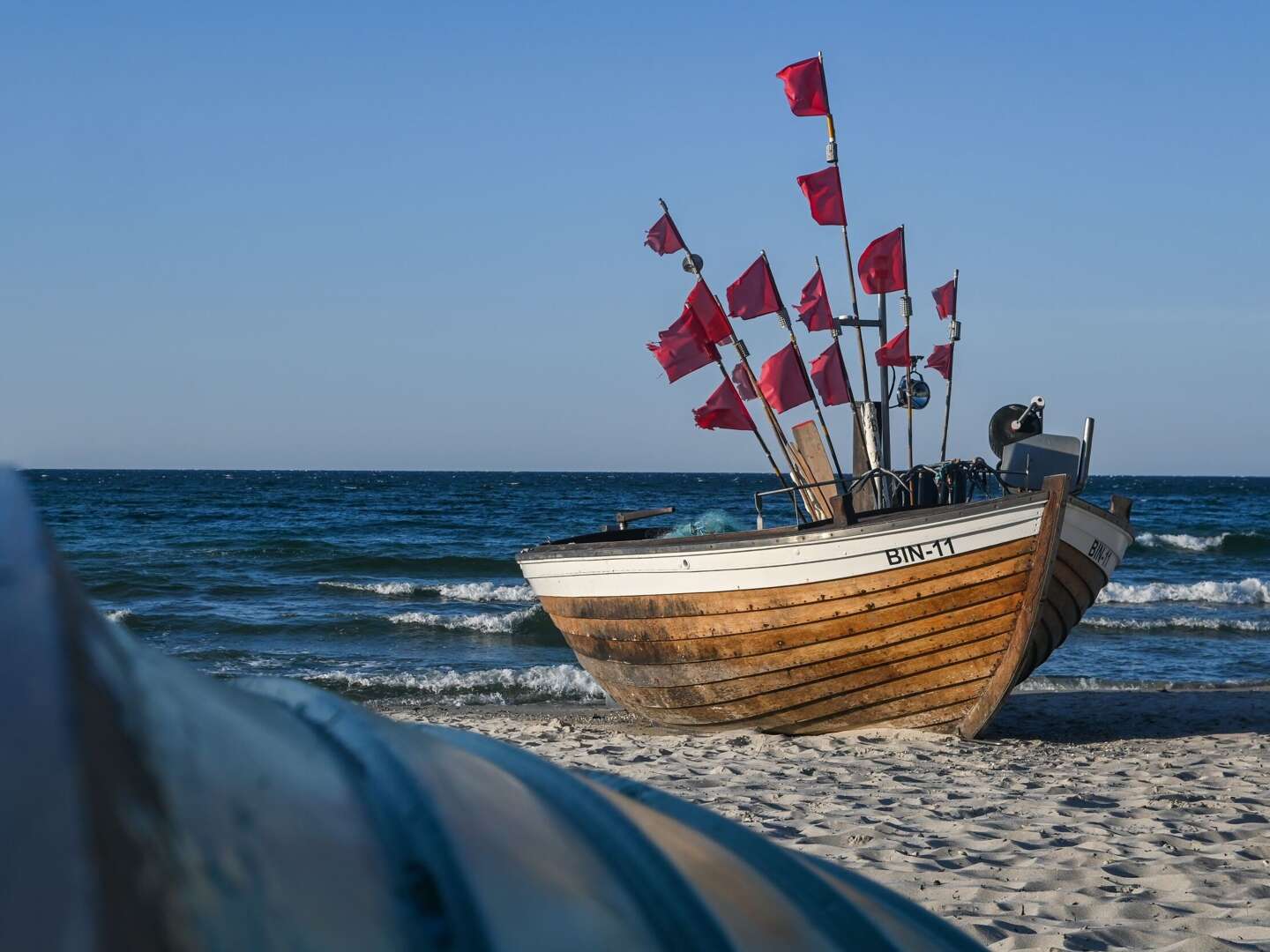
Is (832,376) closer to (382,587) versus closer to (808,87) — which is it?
(808,87)

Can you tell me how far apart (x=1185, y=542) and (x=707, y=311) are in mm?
25836

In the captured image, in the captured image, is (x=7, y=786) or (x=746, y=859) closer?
(x=7, y=786)

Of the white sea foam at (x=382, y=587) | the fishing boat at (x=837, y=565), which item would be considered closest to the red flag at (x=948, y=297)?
the fishing boat at (x=837, y=565)

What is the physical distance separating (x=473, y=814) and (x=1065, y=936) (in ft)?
12.4

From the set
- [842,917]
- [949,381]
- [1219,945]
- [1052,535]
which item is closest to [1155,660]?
[949,381]

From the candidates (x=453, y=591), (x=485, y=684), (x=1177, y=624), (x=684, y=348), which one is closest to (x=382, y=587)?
(x=453, y=591)

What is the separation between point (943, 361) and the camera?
917cm

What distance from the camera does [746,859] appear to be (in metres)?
1.04

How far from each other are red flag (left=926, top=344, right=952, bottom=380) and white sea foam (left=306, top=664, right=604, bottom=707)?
5039 millimetres

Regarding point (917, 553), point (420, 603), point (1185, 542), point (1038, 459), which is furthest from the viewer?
point (1185, 542)

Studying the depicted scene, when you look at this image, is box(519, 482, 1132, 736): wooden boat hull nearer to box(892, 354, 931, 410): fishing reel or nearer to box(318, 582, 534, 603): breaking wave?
box(892, 354, 931, 410): fishing reel

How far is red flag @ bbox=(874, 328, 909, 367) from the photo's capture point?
8.41 meters

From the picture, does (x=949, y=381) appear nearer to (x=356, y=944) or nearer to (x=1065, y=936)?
(x=1065, y=936)

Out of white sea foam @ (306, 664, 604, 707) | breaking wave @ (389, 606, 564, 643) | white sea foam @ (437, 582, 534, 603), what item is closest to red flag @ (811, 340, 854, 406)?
white sea foam @ (306, 664, 604, 707)
